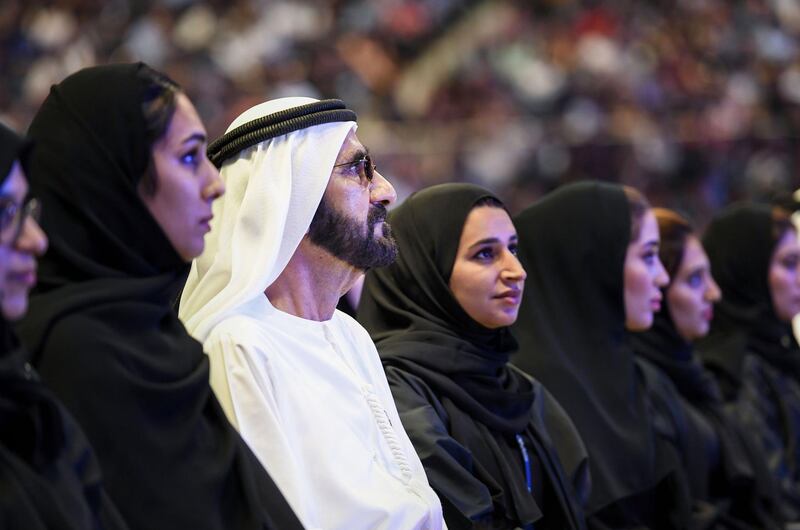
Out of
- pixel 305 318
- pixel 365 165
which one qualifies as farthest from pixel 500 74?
pixel 305 318

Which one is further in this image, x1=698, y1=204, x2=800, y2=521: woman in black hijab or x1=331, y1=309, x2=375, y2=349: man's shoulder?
x1=698, y1=204, x2=800, y2=521: woman in black hijab

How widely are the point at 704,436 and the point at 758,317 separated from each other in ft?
3.58

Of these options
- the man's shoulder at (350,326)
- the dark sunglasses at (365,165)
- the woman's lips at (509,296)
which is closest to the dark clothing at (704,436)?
the woman's lips at (509,296)

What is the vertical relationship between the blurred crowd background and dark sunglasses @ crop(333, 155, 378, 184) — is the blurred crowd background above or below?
below

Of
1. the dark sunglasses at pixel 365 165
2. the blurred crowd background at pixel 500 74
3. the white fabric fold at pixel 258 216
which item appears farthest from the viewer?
the blurred crowd background at pixel 500 74

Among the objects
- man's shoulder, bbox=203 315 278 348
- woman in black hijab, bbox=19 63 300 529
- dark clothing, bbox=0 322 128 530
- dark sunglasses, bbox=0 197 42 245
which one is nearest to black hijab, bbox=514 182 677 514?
man's shoulder, bbox=203 315 278 348

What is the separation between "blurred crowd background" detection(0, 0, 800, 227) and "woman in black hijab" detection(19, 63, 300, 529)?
7.21 m

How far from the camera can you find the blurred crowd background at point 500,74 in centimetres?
1039

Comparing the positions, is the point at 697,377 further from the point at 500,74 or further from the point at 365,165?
the point at 500,74

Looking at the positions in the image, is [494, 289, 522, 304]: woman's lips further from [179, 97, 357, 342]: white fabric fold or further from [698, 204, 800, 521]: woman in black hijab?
[698, 204, 800, 521]: woman in black hijab

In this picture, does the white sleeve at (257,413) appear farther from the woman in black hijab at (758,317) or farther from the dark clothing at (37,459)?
the woman in black hijab at (758,317)

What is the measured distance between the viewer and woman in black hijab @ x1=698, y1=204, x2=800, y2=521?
6.00 m

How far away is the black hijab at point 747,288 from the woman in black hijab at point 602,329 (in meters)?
1.29

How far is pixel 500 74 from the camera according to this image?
12352 millimetres
